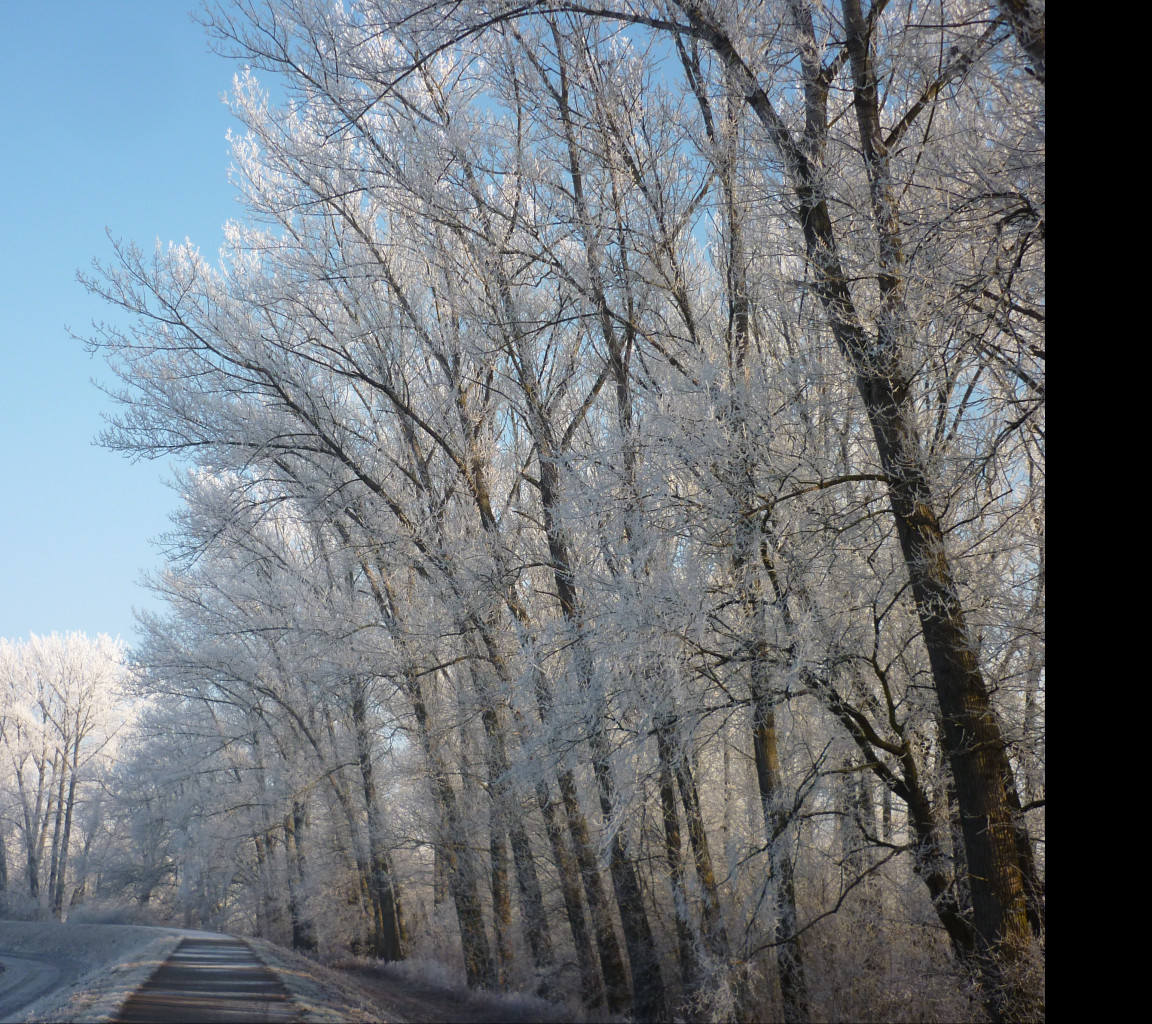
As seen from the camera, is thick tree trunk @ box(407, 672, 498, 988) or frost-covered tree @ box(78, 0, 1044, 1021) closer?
frost-covered tree @ box(78, 0, 1044, 1021)

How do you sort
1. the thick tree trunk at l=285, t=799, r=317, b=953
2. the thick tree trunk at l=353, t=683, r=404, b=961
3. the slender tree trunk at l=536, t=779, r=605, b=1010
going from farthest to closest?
the thick tree trunk at l=285, t=799, r=317, b=953 < the thick tree trunk at l=353, t=683, r=404, b=961 < the slender tree trunk at l=536, t=779, r=605, b=1010

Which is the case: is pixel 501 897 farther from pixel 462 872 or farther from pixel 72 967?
pixel 72 967

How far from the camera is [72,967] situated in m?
25.0

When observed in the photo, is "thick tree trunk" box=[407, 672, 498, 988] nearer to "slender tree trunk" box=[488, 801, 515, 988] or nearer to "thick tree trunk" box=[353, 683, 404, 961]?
"slender tree trunk" box=[488, 801, 515, 988]

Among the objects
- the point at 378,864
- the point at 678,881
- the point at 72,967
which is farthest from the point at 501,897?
the point at 72,967

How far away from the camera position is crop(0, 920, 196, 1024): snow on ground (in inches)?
461

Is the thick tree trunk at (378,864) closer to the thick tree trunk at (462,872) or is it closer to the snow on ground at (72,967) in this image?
the thick tree trunk at (462,872)

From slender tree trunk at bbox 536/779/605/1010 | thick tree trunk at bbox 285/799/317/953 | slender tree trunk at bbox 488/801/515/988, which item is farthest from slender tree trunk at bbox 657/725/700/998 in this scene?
thick tree trunk at bbox 285/799/317/953

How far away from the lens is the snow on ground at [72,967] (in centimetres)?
1171

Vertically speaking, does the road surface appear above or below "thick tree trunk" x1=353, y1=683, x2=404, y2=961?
below

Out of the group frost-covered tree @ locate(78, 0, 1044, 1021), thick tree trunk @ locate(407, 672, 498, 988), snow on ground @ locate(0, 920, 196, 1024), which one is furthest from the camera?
thick tree trunk @ locate(407, 672, 498, 988)
